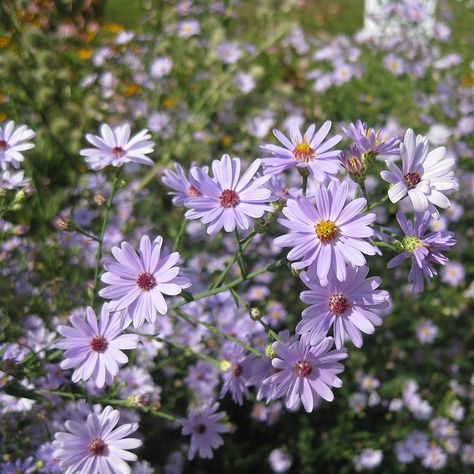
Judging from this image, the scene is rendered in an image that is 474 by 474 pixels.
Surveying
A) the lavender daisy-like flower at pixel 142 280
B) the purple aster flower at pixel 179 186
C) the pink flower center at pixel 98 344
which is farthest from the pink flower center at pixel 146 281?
the purple aster flower at pixel 179 186

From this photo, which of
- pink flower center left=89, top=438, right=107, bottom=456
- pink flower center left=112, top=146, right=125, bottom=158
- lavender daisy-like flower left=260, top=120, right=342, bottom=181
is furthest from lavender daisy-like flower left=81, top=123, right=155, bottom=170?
pink flower center left=89, top=438, right=107, bottom=456

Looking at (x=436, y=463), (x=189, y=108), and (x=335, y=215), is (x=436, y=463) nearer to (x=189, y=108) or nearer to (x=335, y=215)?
(x=335, y=215)

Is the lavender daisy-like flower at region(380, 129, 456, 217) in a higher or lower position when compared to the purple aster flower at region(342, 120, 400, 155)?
lower

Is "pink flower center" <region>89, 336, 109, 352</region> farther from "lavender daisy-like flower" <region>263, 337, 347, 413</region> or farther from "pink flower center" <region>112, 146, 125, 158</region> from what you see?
"pink flower center" <region>112, 146, 125, 158</region>

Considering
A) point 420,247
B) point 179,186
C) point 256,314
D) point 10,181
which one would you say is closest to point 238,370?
point 256,314

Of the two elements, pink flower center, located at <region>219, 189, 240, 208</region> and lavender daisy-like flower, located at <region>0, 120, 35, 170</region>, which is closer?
A: pink flower center, located at <region>219, 189, 240, 208</region>

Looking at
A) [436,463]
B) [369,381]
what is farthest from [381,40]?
[436,463]

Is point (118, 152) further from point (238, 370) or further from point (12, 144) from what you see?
point (238, 370)
